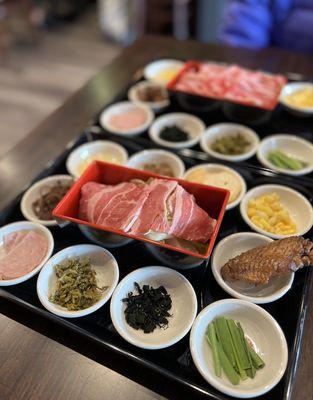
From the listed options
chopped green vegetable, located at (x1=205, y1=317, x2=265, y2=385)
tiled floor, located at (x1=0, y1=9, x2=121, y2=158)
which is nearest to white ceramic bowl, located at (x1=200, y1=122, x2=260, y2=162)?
chopped green vegetable, located at (x1=205, y1=317, x2=265, y2=385)

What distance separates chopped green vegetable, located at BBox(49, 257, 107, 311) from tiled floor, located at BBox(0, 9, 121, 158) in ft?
8.24

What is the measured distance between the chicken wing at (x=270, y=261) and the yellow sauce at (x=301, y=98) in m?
1.22

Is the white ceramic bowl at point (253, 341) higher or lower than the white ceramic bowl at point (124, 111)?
lower

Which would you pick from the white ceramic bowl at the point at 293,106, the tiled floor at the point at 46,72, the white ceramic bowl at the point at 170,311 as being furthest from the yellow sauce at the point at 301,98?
the tiled floor at the point at 46,72

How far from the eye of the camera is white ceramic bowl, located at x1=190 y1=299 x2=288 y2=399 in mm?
1041

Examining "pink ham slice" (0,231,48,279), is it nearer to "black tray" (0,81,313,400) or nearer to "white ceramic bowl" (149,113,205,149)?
"black tray" (0,81,313,400)

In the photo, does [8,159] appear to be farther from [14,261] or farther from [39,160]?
[14,261]

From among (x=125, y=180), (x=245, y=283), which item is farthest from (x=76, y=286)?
(x=245, y=283)

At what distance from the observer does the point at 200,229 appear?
1360 millimetres

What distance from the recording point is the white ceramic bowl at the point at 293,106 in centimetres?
208

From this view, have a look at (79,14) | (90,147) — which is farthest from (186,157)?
(79,14)

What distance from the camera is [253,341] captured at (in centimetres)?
120

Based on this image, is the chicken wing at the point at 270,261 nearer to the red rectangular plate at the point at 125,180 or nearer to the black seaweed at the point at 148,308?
the red rectangular plate at the point at 125,180

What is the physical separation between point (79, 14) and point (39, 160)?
525 cm
